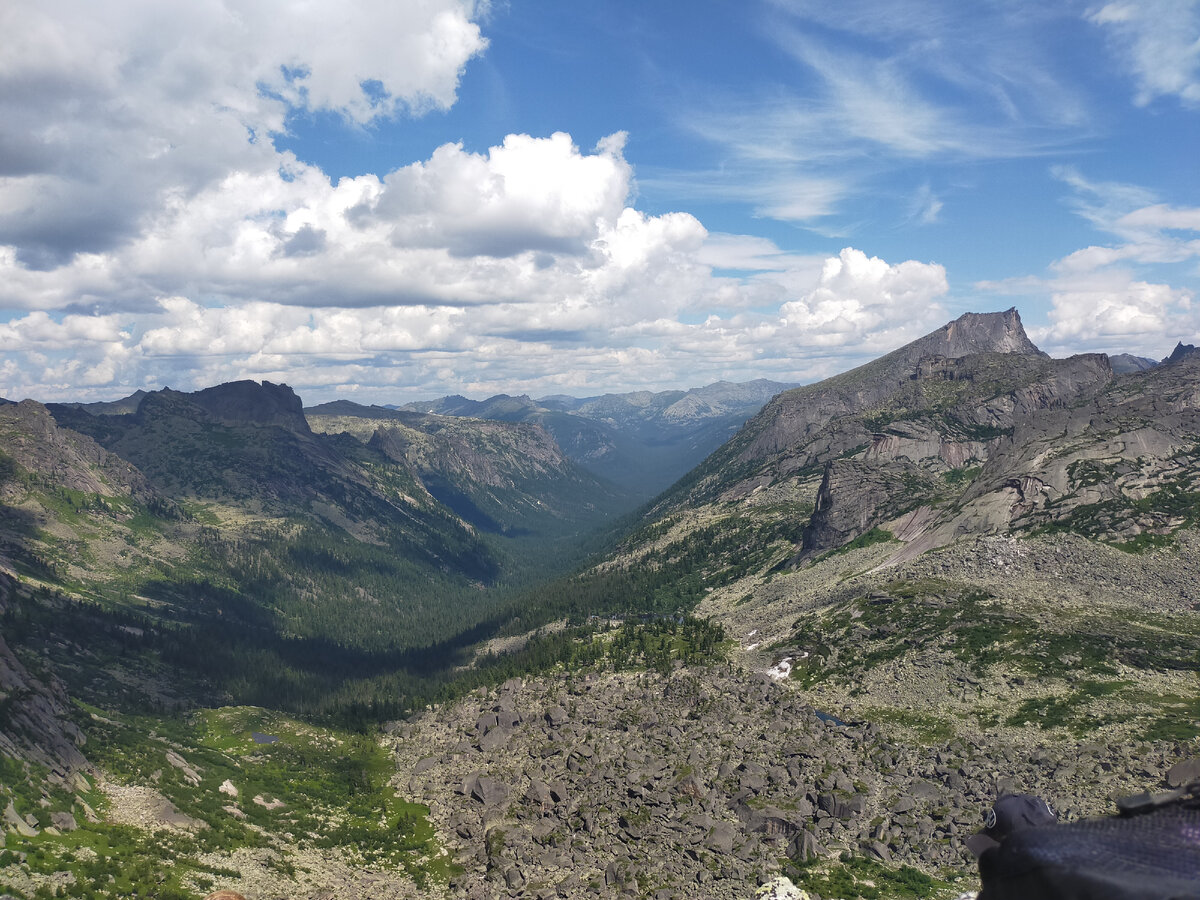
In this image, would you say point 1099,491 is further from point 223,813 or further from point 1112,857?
point 1112,857

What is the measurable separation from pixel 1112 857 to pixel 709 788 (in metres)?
107

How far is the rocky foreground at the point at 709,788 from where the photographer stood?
3356 inches

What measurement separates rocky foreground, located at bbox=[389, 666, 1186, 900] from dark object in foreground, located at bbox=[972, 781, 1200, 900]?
279 ft

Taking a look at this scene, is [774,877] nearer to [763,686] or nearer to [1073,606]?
[763,686]

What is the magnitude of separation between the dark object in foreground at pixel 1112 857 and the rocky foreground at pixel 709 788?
85.0 meters

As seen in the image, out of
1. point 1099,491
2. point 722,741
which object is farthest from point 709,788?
point 1099,491

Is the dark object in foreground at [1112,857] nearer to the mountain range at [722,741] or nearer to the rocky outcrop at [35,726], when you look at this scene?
the mountain range at [722,741]

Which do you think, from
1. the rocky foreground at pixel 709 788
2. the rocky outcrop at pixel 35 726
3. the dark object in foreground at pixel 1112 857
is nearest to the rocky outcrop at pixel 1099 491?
the rocky foreground at pixel 709 788

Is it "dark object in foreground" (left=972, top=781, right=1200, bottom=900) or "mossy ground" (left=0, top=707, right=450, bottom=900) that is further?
"mossy ground" (left=0, top=707, right=450, bottom=900)

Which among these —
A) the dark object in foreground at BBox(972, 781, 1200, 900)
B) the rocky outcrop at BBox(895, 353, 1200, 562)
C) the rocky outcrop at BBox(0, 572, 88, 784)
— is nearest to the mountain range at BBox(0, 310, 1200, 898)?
the rocky outcrop at BBox(0, 572, 88, 784)

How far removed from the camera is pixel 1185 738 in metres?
91.2

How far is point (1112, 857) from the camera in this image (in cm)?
714

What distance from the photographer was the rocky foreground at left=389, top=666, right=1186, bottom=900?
8525 centimetres

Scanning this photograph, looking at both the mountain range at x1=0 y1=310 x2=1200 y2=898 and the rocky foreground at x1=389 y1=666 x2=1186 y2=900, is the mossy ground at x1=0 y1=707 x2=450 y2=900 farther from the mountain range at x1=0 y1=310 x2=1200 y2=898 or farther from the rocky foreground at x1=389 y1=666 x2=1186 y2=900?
the rocky foreground at x1=389 y1=666 x2=1186 y2=900
